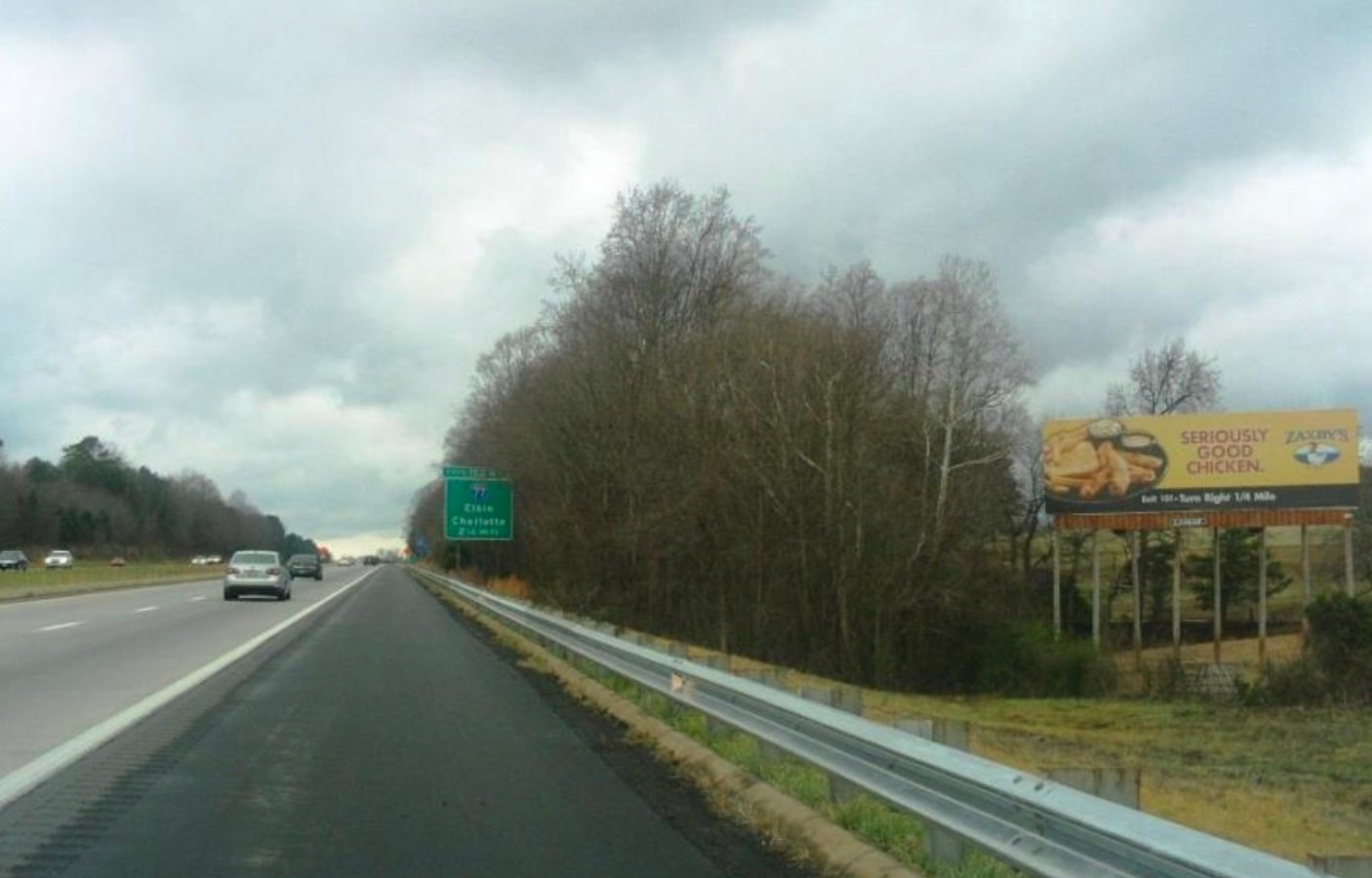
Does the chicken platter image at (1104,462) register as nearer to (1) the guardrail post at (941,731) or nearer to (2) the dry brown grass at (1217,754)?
(2) the dry brown grass at (1217,754)

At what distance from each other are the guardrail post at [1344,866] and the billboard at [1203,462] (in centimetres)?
4684

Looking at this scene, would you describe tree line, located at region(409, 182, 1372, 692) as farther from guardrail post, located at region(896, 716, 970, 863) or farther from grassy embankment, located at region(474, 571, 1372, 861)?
guardrail post, located at region(896, 716, 970, 863)

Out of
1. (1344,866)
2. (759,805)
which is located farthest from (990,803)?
(759,805)

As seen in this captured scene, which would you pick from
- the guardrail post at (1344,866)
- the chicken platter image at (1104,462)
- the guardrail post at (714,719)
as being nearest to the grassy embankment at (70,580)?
the chicken platter image at (1104,462)

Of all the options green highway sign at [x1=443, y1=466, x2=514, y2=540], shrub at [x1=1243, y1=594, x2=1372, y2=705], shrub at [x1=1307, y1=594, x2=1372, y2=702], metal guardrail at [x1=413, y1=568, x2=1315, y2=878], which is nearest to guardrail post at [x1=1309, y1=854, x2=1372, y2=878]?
metal guardrail at [x1=413, y1=568, x2=1315, y2=878]

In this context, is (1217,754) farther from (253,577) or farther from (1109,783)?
(253,577)

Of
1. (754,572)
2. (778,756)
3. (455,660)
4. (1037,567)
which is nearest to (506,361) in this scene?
(1037,567)

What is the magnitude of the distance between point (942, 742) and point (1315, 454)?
4497 centimetres

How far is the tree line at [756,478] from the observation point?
4603 cm

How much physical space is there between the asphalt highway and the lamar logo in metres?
36.2

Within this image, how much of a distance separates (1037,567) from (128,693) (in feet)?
188

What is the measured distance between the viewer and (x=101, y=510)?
6275 inches

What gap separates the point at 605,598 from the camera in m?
43.6

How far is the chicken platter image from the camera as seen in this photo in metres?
49.7
